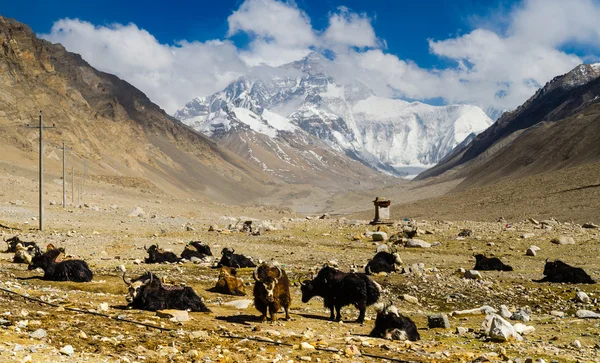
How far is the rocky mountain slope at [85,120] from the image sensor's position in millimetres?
98625

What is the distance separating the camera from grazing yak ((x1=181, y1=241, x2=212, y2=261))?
71.8 feet

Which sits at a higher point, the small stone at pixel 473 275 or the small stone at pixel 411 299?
the small stone at pixel 473 275

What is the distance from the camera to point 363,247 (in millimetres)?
29953

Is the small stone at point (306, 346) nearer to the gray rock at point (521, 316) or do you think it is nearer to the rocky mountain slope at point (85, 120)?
the gray rock at point (521, 316)

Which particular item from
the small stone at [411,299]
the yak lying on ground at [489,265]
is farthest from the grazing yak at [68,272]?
the yak lying on ground at [489,265]

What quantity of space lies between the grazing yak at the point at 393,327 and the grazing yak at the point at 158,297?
3.58 m

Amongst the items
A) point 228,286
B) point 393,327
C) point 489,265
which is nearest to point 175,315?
point 393,327

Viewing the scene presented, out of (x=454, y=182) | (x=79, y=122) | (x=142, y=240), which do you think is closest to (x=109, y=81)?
(x=79, y=122)

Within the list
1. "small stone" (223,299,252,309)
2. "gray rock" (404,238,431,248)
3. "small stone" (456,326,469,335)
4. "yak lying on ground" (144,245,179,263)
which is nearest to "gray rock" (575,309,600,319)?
"small stone" (456,326,469,335)

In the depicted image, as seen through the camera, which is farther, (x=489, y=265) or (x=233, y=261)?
(x=489, y=265)

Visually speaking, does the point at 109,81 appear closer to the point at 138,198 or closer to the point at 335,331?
the point at 138,198

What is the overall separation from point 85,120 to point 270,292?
126 meters

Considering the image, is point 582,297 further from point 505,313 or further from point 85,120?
point 85,120

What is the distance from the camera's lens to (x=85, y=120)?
417 ft
